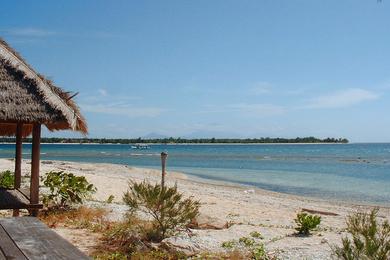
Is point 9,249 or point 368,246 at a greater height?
point 9,249

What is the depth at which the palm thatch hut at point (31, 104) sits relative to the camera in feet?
24.2

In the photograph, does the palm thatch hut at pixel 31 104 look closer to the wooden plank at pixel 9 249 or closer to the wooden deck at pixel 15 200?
the wooden deck at pixel 15 200

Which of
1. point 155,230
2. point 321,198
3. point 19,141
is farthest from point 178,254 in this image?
point 321,198

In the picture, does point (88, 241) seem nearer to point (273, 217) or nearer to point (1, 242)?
point (1, 242)

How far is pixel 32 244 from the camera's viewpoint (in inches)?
115

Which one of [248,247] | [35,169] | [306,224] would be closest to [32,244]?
[248,247]

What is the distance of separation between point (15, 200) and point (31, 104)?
5.61ft

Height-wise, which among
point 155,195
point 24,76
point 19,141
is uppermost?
point 24,76

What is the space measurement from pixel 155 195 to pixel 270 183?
20.4 m

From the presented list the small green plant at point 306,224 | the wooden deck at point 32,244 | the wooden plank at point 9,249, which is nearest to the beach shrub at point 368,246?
the wooden deck at point 32,244

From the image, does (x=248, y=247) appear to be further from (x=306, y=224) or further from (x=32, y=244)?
(x=32, y=244)

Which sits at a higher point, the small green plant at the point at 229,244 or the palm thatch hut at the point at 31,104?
the palm thatch hut at the point at 31,104

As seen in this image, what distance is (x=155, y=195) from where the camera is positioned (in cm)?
732

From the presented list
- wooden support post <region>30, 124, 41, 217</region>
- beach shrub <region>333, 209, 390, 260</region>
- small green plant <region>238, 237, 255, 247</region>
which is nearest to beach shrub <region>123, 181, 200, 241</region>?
small green plant <region>238, 237, 255, 247</region>
